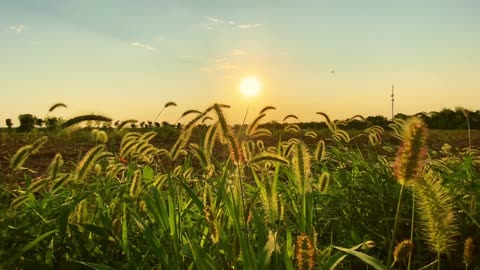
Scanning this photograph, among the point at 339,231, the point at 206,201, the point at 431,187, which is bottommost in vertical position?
the point at 339,231

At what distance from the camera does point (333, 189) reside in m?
3.63

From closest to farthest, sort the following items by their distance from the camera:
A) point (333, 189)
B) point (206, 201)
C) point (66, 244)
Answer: point (206, 201) → point (66, 244) → point (333, 189)

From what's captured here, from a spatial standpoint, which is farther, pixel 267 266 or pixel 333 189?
pixel 333 189

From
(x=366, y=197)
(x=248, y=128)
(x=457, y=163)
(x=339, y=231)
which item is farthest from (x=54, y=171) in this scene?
(x=457, y=163)

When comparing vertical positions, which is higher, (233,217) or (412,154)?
(412,154)

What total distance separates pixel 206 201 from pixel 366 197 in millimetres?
1564

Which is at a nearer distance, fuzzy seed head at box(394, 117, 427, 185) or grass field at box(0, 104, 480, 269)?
fuzzy seed head at box(394, 117, 427, 185)

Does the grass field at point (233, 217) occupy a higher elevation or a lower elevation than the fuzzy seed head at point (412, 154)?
lower

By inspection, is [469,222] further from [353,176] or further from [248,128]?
[248,128]

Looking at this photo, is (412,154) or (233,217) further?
(233,217)

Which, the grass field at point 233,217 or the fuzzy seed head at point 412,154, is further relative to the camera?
the grass field at point 233,217

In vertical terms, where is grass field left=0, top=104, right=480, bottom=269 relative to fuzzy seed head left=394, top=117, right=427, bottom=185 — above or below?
below

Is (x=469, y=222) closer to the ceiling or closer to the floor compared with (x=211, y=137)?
closer to the floor

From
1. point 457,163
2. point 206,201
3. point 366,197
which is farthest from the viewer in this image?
point 457,163
